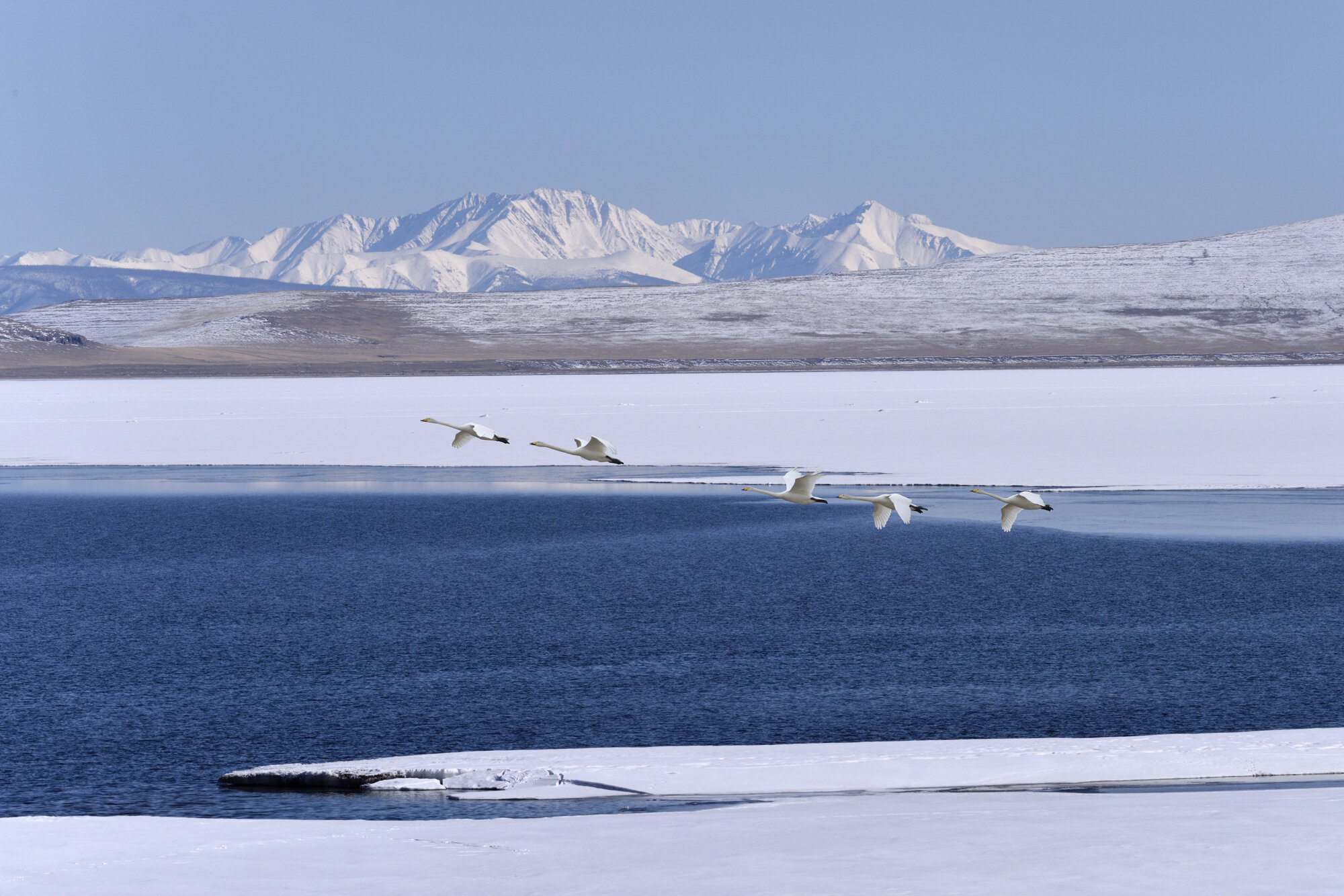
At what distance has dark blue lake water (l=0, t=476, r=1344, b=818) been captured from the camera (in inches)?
440

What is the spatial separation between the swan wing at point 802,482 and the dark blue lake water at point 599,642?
20.2 ft

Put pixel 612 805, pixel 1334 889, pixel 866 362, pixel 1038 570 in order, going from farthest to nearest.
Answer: pixel 866 362 → pixel 1038 570 → pixel 612 805 → pixel 1334 889

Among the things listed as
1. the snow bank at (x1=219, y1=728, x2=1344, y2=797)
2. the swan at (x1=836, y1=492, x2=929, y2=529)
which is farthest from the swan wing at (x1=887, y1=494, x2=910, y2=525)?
the snow bank at (x1=219, y1=728, x2=1344, y2=797)

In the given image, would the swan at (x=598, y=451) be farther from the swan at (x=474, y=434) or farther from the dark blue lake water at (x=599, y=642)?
the dark blue lake water at (x=599, y=642)

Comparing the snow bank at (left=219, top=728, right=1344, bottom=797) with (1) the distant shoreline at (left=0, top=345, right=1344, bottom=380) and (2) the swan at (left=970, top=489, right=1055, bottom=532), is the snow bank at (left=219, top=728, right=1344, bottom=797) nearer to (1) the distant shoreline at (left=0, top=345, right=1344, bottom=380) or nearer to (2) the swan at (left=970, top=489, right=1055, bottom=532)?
(2) the swan at (left=970, top=489, right=1055, bottom=532)

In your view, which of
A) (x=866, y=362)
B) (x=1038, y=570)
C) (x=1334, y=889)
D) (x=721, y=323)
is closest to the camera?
(x=1334, y=889)

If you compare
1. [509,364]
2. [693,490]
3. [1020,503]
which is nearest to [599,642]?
[1020,503]

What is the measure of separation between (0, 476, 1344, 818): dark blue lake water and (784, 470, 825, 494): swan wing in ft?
20.2

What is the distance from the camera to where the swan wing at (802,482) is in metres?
3.72

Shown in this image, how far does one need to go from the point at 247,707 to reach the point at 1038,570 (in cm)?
1007

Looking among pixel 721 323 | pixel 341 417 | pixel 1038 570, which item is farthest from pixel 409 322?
pixel 1038 570

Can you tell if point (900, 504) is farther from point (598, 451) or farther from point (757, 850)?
point (757, 850)

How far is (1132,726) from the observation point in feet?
36.9

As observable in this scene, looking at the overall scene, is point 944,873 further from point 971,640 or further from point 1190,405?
point 1190,405
